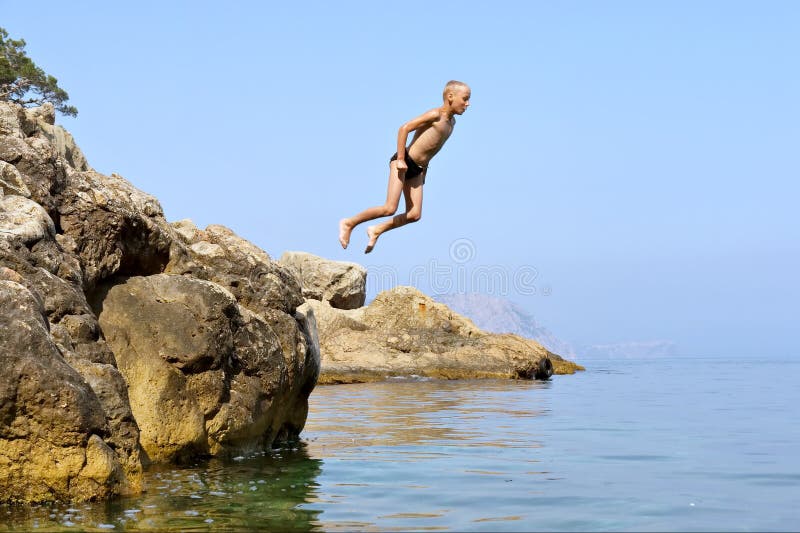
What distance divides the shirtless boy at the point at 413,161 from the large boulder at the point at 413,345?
61.0ft

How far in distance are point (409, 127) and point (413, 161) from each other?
1.74ft

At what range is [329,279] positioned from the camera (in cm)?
4403

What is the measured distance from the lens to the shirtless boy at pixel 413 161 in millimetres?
11570

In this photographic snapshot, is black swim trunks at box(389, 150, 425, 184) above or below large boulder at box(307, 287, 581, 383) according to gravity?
above

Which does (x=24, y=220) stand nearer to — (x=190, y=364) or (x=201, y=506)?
(x=190, y=364)

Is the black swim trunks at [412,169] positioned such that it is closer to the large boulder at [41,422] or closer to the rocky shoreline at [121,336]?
the rocky shoreline at [121,336]

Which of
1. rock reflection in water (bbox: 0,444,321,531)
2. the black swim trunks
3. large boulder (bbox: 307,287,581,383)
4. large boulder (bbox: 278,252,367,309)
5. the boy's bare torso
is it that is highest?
large boulder (bbox: 278,252,367,309)

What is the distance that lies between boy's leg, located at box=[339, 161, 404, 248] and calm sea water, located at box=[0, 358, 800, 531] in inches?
111

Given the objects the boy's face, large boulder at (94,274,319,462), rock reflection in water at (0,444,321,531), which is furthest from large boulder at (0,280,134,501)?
the boy's face

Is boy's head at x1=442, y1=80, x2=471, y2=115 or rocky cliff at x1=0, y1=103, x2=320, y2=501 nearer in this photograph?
rocky cliff at x1=0, y1=103, x2=320, y2=501

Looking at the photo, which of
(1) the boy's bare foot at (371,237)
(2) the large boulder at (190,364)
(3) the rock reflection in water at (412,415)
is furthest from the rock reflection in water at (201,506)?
(1) the boy's bare foot at (371,237)

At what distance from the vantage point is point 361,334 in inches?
1316

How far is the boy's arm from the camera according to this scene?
11.6 m

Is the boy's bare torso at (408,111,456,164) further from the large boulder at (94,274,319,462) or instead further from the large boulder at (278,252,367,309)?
the large boulder at (278,252,367,309)
